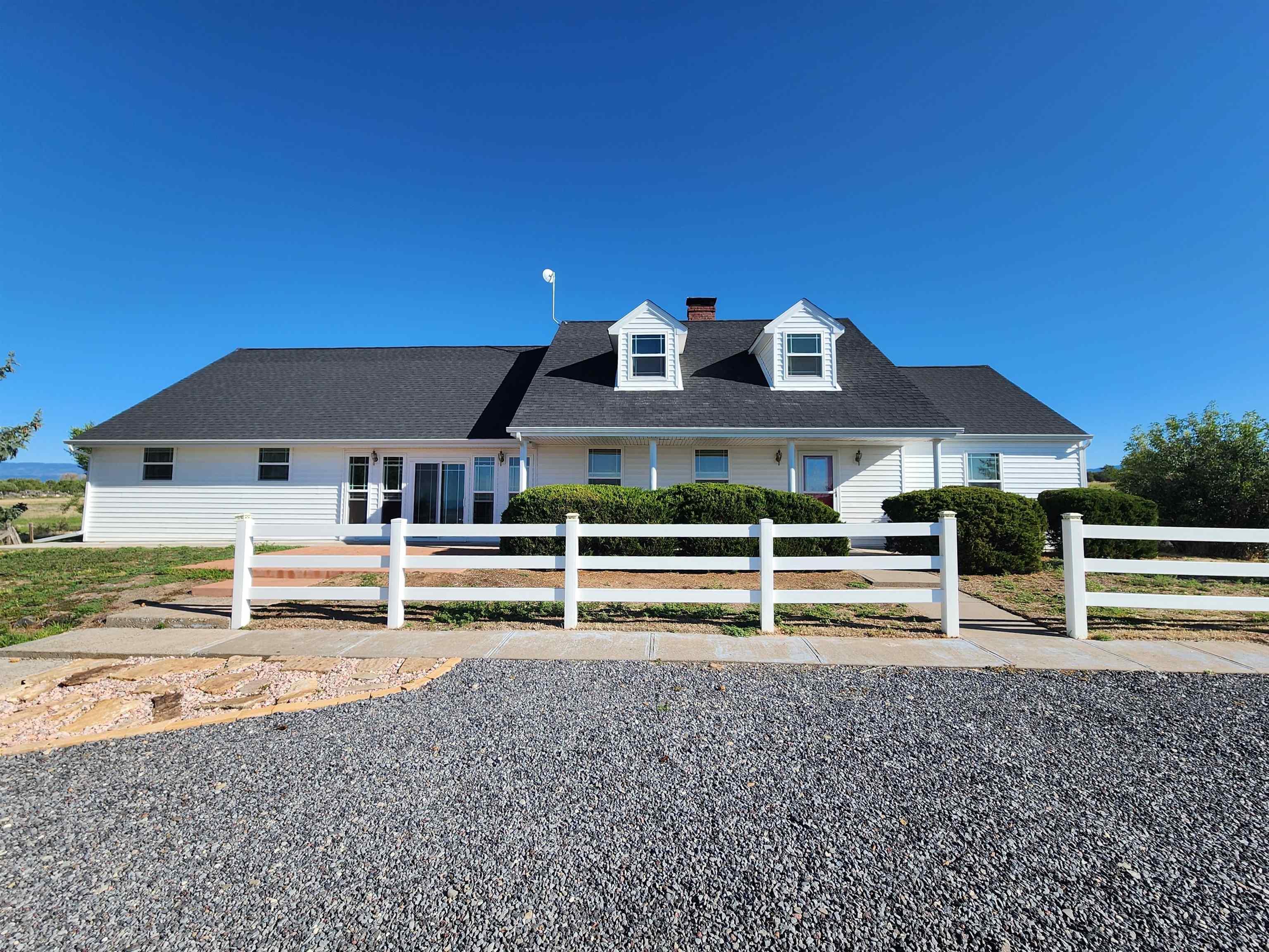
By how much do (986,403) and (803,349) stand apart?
6.32 meters

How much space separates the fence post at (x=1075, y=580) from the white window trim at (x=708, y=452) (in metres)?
8.58

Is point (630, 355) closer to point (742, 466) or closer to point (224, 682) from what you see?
point (742, 466)

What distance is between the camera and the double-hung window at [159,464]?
14656mm

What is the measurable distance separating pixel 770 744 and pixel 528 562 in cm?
349

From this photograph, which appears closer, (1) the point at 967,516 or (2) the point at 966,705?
(2) the point at 966,705

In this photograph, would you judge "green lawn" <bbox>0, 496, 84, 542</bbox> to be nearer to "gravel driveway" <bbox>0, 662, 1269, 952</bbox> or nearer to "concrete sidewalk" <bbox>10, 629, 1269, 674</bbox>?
"concrete sidewalk" <bbox>10, 629, 1269, 674</bbox>

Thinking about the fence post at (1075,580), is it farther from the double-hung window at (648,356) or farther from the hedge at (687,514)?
the double-hung window at (648,356)

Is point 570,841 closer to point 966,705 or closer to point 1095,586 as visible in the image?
point 966,705

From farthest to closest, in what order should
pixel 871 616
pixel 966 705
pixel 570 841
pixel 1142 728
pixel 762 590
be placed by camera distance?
pixel 871 616 → pixel 762 590 → pixel 966 705 → pixel 1142 728 → pixel 570 841

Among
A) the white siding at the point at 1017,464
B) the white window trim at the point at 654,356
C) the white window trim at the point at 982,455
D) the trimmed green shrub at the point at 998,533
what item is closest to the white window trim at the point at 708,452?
the white window trim at the point at 654,356

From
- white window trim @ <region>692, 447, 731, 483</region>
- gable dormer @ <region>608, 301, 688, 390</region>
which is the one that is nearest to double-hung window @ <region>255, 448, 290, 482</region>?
gable dormer @ <region>608, 301, 688, 390</region>

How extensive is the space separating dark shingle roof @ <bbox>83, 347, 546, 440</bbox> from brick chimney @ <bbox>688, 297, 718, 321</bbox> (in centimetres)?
511

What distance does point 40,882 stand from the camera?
6.86 feet

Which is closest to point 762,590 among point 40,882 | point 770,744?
point 770,744
